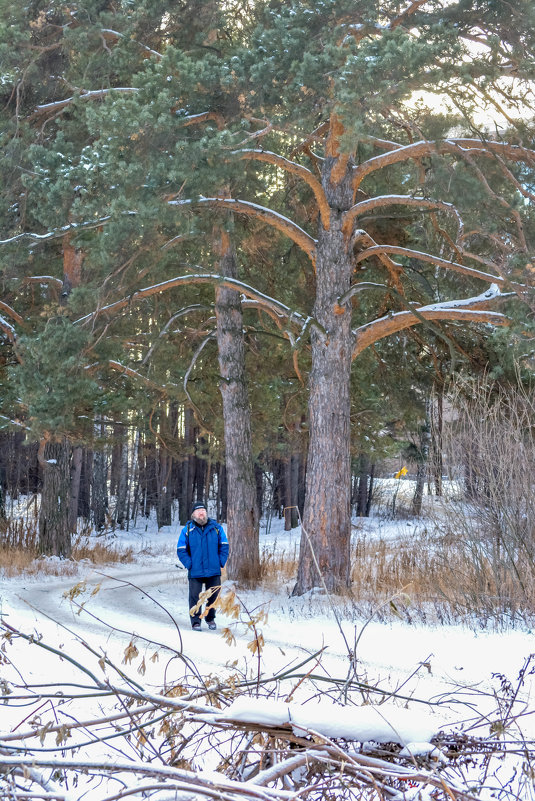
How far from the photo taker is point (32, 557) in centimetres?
1628

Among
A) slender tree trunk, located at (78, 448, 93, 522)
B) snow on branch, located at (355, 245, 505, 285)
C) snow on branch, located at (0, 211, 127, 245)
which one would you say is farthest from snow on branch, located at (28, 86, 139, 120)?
slender tree trunk, located at (78, 448, 93, 522)

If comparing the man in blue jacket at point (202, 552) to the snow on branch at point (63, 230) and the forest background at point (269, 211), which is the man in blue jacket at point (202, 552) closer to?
the forest background at point (269, 211)

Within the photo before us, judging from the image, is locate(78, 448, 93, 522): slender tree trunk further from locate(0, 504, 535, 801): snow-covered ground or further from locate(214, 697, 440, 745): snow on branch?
locate(214, 697, 440, 745): snow on branch

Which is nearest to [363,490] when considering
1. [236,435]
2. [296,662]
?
[236,435]

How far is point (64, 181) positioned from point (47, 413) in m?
3.78

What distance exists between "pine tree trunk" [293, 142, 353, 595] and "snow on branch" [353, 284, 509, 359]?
335mm

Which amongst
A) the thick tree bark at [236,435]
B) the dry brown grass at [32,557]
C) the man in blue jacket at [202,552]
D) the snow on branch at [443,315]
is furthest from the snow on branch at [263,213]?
the dry brown grass at [32,557]

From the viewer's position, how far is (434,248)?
573 inches

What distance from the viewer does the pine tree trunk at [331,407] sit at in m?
11.8

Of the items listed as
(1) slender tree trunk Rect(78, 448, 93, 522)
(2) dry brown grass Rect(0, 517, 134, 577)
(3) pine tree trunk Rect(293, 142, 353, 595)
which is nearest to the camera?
(3) pine tree trunk Rect(293, 142, 353, 595)

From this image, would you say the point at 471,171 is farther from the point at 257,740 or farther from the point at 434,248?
the point at 257,740

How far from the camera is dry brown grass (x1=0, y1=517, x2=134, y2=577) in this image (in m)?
14.9

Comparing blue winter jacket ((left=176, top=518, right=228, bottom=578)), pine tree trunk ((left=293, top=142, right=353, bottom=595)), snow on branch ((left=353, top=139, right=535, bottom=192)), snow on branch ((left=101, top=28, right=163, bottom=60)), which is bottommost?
blue winter jacket ((left=176, top=518, right=228, bottom=578))

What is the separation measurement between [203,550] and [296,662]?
300cm
